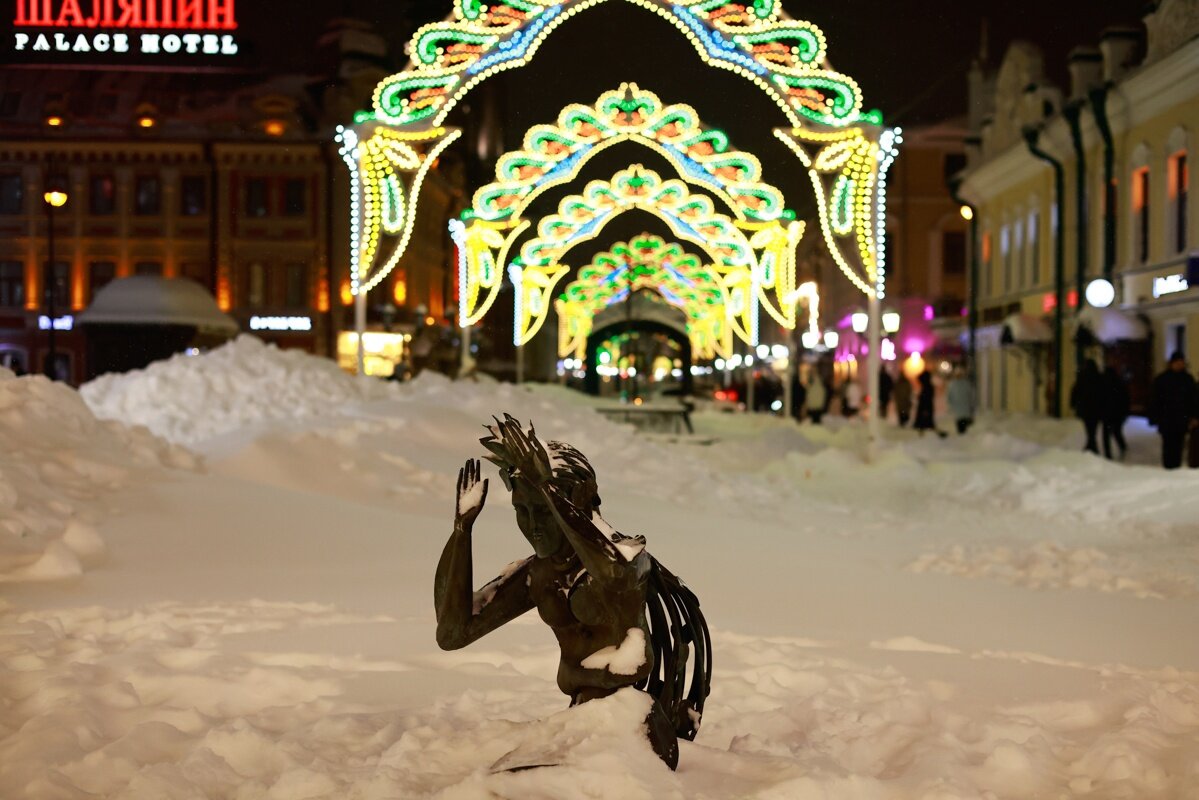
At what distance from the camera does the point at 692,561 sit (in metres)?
9.62

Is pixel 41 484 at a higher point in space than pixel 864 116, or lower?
lower

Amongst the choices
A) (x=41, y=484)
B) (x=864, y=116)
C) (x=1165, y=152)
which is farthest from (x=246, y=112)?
(x=41, y=484)

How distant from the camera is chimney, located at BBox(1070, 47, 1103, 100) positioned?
31.7m

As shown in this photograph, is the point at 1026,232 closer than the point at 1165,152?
No

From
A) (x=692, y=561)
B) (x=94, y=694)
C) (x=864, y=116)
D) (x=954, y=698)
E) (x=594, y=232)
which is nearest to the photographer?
(x=94, y=694)

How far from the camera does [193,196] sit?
49.4 metres

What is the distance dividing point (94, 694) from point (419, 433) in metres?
10.5

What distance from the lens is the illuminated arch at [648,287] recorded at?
3550 cm

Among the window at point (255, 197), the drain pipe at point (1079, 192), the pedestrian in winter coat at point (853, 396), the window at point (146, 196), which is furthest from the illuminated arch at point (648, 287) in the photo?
the window at point (146, 196)

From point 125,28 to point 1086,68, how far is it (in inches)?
1451

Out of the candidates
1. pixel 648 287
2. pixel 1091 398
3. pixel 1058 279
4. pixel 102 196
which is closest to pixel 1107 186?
pixel 1058 279

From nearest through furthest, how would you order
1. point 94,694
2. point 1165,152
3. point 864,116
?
point 94,694 < point 864,116 < point 1165,152

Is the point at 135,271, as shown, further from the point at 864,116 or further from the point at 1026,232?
the point at 864,116

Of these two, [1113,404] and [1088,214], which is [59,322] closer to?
[1088,214]
